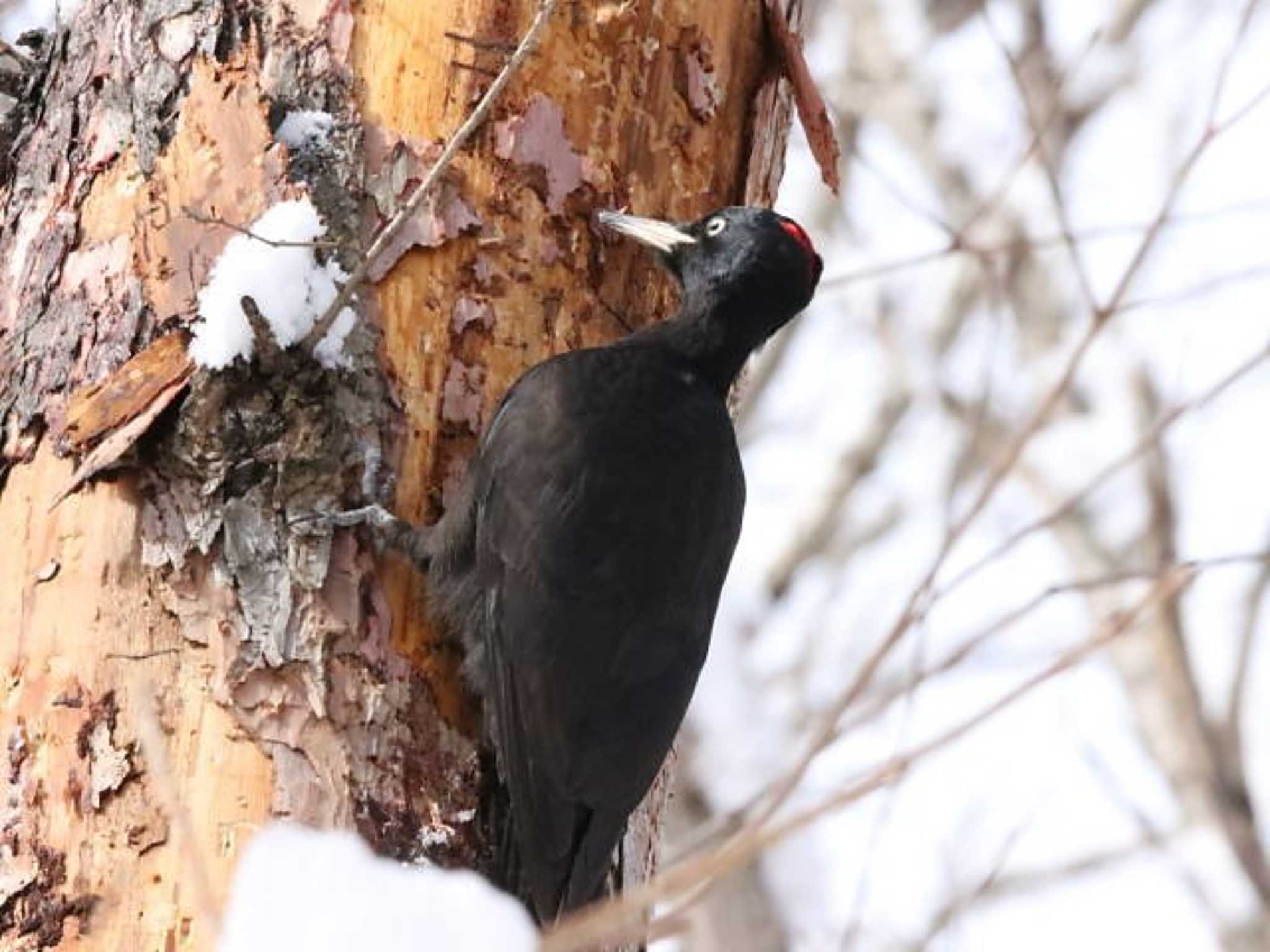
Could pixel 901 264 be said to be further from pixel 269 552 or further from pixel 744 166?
pixel 269 552

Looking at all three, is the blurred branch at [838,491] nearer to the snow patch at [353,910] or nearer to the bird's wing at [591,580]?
the bird's wing at [591,580]

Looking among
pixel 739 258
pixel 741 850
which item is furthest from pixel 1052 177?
pixel 741 850

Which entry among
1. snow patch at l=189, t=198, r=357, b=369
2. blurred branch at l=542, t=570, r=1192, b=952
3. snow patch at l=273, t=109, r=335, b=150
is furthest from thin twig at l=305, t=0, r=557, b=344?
blurred branch at l=542, t=570, r=1192, b=952

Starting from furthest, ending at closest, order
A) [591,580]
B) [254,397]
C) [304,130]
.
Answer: [591,580]
[304,130]
[254,397]

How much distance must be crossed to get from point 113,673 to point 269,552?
25 centimetres

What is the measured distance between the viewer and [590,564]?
10.4 ft

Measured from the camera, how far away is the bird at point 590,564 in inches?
115

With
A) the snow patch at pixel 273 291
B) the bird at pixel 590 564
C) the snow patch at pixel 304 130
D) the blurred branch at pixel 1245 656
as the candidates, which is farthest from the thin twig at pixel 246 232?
the blurred branch at pixel 1245 656

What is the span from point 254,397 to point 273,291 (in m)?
0.15

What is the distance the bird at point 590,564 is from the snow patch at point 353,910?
1.33 meters

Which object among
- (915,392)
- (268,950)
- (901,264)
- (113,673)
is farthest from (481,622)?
(915,392)

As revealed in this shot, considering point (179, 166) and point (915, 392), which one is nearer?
point (179, 166)

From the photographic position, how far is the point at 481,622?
3.00 m

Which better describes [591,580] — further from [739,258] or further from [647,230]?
[739,258]
